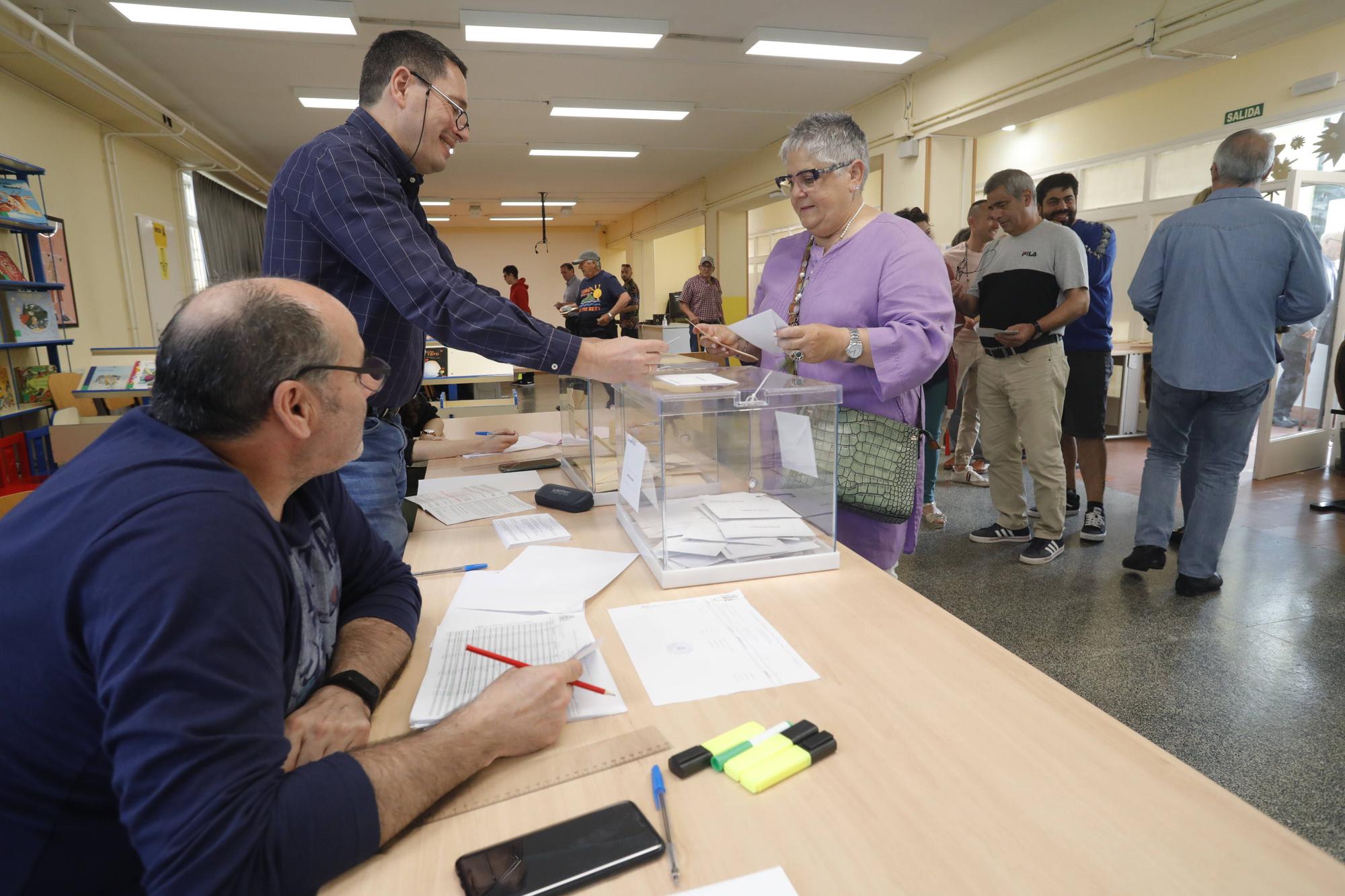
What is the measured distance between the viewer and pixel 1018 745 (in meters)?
0.83

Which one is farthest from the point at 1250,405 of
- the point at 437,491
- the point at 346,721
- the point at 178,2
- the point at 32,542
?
the point at 178,2

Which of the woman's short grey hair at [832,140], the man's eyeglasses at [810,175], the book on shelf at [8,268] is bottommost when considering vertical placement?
the man's eyeglasses at [810,175]

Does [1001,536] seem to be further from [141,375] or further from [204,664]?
[141,375]

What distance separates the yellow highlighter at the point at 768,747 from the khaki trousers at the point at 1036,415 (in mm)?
2886

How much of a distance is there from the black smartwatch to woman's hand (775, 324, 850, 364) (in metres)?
0.99

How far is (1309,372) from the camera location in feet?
16.2

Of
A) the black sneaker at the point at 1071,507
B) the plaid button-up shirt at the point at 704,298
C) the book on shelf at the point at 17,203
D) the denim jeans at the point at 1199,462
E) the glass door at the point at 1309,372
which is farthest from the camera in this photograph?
the plaid button-up shirt at the point at 704,298

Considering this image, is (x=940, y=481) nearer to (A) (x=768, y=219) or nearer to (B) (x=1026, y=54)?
(B) (x=1026, y=54)

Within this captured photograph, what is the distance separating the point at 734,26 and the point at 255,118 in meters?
4.80

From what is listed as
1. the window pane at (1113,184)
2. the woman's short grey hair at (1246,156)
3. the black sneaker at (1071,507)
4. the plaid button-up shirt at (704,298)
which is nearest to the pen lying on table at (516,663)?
the woman's short grey hair at (1246,156)

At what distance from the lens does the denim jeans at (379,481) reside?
158 centimetres

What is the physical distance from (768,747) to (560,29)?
5.00 metres

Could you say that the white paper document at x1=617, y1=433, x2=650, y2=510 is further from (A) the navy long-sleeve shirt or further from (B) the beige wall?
(B) the beige wall

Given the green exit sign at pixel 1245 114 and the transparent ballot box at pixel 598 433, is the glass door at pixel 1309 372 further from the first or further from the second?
the transparent ballot box at pixel 598 433
